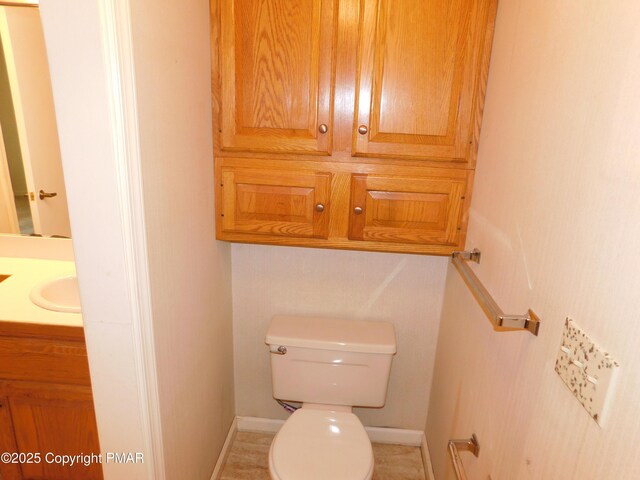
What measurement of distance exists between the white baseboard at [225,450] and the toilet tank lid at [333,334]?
2.03ft

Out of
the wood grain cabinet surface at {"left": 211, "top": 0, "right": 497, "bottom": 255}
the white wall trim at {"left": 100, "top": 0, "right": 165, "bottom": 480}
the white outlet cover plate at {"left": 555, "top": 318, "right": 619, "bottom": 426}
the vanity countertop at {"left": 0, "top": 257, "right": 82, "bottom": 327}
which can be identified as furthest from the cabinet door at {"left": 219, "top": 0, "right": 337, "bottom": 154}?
the white outlet cover plate at {"left": 555, "top": 318, "right": 619, "bottom": 426}

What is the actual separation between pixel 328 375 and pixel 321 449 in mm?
305

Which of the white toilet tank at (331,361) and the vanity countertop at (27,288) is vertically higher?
the vanity countertop at (27,288)

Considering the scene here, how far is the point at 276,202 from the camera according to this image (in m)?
1.46

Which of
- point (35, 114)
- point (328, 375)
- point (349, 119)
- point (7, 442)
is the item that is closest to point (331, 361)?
point (328, 375)

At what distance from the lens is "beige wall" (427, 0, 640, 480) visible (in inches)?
23.2

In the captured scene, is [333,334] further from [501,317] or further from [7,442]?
[7,442]

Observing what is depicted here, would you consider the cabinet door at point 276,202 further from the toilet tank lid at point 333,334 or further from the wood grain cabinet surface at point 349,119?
the toilet tank lid at point 333,334

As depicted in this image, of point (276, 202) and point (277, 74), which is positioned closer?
point (277, 74)

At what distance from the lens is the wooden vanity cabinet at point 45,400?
1257 mm

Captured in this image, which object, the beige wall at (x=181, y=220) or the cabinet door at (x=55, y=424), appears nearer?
the beige wall at (x=181, y=220)

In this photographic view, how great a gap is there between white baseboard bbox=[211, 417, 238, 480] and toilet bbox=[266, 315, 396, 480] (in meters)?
0.40

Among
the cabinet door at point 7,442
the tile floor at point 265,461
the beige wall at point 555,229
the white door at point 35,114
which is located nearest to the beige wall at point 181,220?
the tile floor at point 265,461

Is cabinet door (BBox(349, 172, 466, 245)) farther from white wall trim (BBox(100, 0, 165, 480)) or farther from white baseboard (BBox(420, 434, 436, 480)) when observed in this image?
white baseboard (BBox(420, 434, 436, 480))
